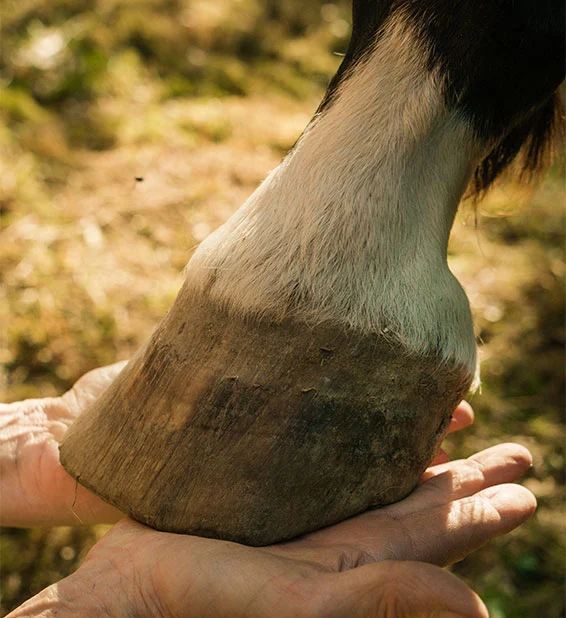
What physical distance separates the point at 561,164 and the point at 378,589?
2.15 feet

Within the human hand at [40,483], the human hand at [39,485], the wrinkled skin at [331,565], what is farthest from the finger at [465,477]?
the human hand at [39,485]

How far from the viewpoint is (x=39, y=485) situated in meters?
0.98

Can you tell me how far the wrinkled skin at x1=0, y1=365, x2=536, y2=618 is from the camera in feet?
1.97

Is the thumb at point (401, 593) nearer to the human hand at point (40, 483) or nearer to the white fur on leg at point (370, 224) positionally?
the white fur on leg at point (370, 224)

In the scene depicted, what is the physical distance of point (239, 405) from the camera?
2.34 ft

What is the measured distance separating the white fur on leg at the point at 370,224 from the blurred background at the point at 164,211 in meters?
0.20

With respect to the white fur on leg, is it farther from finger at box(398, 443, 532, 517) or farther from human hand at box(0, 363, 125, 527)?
human hand at box(0, 363, 125, 527)

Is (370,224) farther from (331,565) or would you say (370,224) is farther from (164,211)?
(164,211)

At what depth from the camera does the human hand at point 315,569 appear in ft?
1.96

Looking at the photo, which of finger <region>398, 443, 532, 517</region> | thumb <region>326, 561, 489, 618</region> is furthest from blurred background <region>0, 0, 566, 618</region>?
thumb <region>326, 561, 489, 618</region>

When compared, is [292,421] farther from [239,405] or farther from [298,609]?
[298,609]

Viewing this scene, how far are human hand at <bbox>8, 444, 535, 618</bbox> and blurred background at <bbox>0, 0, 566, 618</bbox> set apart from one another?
25 centimetres

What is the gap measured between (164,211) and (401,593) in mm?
1408

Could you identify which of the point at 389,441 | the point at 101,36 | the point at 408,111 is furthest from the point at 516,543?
the point at 101,36
